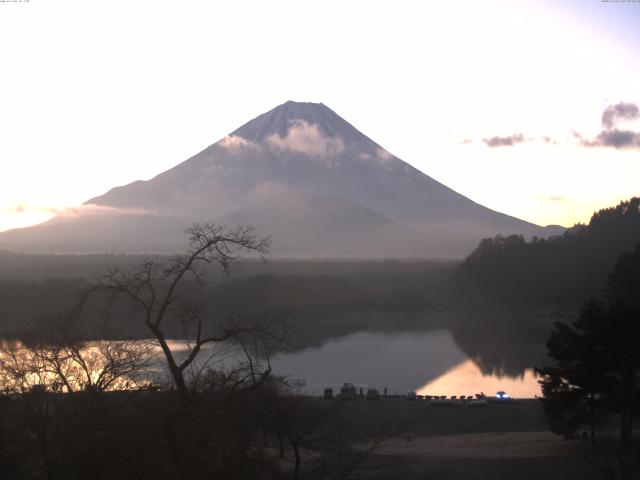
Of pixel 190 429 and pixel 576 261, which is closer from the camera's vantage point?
pixel 190 429

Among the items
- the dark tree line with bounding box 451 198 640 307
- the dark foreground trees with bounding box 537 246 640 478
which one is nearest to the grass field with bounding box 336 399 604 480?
the dark foreground trees with bounding box 537 246 640 478

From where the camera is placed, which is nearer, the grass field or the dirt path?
the grass field

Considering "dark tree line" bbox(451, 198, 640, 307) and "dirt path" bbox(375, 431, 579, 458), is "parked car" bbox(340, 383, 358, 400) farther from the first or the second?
"dark tree line" bbox(451, 198, 640, 307)

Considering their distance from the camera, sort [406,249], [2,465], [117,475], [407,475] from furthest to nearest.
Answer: [406,249] < [407,475] < [2,465] < [117,475]

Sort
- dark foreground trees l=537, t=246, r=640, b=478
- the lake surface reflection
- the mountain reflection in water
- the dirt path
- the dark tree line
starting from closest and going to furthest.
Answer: dark foreground trees l=537, t=246, r=640, b=478, the dirt path, the mountain reflection in water, the lake surface reflection, the dark tree line

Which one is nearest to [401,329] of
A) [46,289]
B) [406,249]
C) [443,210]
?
[46,289]

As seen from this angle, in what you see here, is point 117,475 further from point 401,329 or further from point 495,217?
point 495,217

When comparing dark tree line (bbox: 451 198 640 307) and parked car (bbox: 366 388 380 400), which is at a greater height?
dark tree line (bbox: 451 198 640 307)
